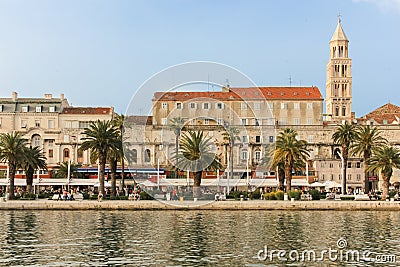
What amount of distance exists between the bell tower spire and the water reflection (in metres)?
85.3

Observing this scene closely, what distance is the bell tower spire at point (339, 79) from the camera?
13938 centimetres

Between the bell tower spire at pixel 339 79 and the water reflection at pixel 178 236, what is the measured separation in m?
85.3

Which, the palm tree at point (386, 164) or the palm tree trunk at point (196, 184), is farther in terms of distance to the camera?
the palm tree at point (386, 164)

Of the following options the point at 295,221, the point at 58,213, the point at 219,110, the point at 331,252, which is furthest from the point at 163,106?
the point at 331,252

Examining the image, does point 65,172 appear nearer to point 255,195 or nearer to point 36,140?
point 36,140

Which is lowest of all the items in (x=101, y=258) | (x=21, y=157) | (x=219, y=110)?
(x=101, y=258)

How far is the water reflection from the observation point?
30.9m

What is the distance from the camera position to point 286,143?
7169cm

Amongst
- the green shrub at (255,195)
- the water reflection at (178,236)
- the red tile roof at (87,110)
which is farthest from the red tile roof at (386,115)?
the water reflection at (178,236)

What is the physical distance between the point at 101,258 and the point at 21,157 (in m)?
40.9

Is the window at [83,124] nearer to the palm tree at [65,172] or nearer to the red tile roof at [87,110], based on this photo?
the red tile roof at [87,110]

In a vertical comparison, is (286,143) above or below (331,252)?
above

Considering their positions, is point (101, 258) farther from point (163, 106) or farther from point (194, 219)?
point (163, 106)

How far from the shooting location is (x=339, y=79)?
460 ft
